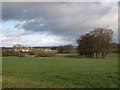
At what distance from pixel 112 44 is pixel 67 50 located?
89.2 ft

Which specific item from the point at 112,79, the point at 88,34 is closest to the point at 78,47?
the point at 88,34

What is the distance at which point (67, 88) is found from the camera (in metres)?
12.5

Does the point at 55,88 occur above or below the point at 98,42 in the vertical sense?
below

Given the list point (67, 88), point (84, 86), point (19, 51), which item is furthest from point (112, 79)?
point (19, 51)

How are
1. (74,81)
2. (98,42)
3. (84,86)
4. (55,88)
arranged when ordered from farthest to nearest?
(98,42) → (74,81) → (84,86) → (55,88)

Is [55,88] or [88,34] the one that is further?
[88,34]

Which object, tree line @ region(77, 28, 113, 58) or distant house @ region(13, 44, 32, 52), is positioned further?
distant house @ region(13, 44, 32, 52)

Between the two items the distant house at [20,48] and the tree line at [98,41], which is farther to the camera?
the distant house at [20,48]

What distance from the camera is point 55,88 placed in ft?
40.2

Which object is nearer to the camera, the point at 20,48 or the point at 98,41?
the point at 98,41

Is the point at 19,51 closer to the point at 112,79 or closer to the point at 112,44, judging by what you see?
the point at 112,44

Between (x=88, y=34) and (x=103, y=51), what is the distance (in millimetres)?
8023

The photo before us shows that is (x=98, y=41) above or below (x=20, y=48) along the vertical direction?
above

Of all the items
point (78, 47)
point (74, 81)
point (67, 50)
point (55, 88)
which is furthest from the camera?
point (67, 50)
